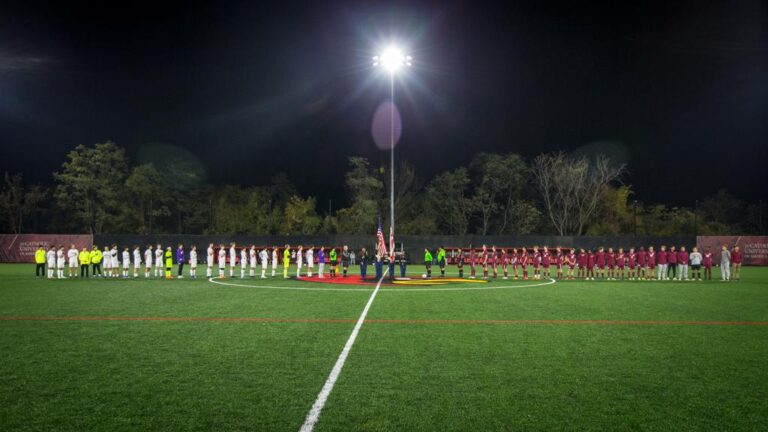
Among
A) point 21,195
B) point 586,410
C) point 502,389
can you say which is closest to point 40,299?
point 502,389

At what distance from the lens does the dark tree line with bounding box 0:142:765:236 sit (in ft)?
200

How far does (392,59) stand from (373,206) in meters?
27.9

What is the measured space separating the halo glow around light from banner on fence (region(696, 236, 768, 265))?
98.5 ft

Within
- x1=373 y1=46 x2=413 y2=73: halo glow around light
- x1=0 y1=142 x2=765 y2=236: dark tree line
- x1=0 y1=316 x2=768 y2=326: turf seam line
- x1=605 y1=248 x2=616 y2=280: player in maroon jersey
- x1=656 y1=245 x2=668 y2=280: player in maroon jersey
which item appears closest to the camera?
x1=0 y1=316 x2=768 y2=326: turf seam line

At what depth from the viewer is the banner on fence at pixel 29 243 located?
48750 mm

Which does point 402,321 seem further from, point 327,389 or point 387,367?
point 327,389

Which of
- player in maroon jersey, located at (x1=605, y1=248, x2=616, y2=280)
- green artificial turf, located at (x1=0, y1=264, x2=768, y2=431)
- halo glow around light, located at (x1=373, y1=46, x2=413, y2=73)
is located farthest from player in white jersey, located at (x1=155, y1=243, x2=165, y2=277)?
player in maroon jersey, located at (x1=605, y1=248, x2=616, y2=280)

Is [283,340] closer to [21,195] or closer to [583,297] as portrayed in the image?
[583,297]

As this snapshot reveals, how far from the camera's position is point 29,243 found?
162 feet

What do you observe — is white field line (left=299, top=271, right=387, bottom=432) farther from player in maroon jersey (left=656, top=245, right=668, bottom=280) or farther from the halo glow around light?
the halo glow around light

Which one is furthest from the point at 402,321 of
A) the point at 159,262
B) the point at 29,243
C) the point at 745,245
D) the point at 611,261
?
the point at 29,243

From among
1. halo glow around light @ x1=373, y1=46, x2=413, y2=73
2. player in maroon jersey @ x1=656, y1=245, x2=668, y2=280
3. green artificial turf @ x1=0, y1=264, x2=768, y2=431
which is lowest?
green artificial turf @ x1=0, y1=264, x2=768, y2=431

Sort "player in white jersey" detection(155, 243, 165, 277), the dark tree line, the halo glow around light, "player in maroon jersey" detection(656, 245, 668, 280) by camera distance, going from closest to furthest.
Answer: "player in white jersey" detection(155, 243, 165, 277) < "player in maroon jersey" detection(656, 245, 668, 280) < the halo glow around light < the dark tree line

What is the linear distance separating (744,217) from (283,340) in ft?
269
